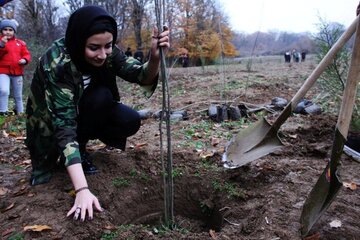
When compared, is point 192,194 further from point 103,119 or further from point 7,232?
point 7,232

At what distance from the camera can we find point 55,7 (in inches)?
829

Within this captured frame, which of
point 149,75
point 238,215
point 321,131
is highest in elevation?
point 149,75

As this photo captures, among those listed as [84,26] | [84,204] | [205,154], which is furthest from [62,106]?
[205,154]

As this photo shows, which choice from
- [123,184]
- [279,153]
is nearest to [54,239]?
[123,184]

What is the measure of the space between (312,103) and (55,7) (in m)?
19.7

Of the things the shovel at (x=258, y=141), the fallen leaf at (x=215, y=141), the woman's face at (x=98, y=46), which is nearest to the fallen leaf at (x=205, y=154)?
the shovel at (x=258, y=141)

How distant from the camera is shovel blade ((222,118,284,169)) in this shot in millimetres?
2492

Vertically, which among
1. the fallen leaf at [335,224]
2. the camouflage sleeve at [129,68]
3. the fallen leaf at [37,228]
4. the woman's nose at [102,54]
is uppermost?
the woman's nose at [102,54]

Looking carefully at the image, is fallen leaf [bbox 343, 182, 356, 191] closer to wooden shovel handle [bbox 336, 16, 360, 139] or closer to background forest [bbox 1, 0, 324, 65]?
wooden shovel handle [bbox 336, 16, 360, 139]

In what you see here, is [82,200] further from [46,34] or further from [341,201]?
[46,34]

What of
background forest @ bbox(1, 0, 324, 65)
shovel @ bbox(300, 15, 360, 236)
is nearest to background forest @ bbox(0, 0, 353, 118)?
background forest @ bbox(1, 0, 324, 65)

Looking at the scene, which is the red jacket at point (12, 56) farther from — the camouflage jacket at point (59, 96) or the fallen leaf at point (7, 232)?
the fallen leaf at point (7, 232)

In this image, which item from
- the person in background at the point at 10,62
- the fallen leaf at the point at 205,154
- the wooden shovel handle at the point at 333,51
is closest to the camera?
the wooden shovel handle at the point at 333,51

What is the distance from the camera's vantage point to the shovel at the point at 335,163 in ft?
5.78
